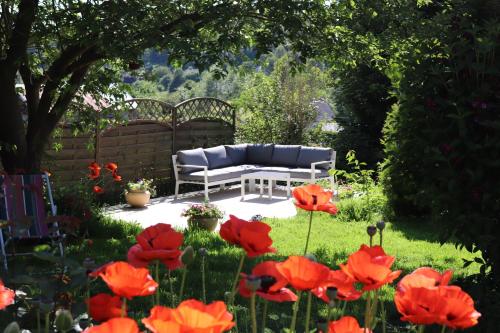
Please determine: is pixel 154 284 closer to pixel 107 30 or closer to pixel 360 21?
pixel 107 30

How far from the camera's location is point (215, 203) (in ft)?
36.2

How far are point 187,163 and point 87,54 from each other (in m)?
5.34

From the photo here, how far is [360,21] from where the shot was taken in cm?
693

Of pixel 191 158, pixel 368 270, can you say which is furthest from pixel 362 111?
pixel 368 270

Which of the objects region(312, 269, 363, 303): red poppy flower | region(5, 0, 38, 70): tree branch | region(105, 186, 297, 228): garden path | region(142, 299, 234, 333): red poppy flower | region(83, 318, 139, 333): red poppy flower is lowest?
region(105, 186, 297, 228): garden path

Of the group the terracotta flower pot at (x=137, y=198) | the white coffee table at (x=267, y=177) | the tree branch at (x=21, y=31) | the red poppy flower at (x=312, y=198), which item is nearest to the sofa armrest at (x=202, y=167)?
the white coffee table at (x=267, y=177)

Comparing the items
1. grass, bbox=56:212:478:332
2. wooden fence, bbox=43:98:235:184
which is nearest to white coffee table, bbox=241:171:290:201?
wooden fence, bbox=43:98:235:184

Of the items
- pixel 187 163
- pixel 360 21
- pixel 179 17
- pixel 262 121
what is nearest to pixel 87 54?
pixel 179 17

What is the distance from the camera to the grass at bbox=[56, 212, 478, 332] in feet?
14.8

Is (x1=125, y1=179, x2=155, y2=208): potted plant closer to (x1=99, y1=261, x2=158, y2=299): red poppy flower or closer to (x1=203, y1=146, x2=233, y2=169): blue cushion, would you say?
(x1=203, y1=146, x2=233, y2=169): blue cushion

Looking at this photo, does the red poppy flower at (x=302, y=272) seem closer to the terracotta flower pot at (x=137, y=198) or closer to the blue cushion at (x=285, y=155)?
the terracotta flower pot at (x=137, y=198)

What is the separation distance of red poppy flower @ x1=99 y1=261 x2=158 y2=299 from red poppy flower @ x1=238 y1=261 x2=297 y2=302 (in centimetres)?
16

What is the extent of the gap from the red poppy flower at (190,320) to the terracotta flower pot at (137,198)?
9832 millimetres

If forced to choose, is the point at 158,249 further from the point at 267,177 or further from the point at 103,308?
the point at 267,177
